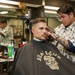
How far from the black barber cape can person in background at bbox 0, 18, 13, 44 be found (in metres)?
1.05

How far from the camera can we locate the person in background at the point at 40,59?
74.8 inches

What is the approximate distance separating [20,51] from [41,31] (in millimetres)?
375

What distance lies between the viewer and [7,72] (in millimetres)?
2898

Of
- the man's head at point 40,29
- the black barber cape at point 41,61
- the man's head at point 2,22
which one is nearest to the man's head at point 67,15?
the man's head at point 40,29

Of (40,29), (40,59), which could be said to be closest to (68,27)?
(40,29)

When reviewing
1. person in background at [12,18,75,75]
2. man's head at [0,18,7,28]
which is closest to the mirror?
man's head at [0,18,7,28]

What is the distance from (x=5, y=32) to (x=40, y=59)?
1308 mm

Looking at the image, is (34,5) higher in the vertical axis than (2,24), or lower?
higher

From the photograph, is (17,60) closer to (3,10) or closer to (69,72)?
(69,72)

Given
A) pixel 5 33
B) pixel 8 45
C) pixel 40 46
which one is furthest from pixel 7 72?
pixel 40 46

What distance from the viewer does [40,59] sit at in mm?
2049

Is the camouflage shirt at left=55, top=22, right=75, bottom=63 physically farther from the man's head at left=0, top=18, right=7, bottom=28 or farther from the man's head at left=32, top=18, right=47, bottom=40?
the man's head at left=0, top=18, right=7, bottom=28

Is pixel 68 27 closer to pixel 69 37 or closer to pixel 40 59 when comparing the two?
pixel 69 37

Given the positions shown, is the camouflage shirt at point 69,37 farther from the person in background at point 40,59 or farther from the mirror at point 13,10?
the mirror at point 13,10
